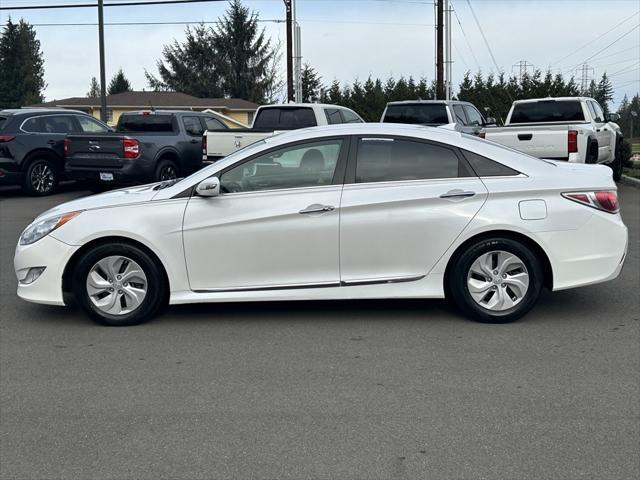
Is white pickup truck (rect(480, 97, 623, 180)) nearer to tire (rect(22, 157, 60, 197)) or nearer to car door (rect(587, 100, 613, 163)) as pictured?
car door (rect(587, 100, 613, 163))

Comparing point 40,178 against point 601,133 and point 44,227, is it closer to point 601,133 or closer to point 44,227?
point 44,227

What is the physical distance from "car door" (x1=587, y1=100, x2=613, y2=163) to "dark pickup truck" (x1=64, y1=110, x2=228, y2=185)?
330 inches

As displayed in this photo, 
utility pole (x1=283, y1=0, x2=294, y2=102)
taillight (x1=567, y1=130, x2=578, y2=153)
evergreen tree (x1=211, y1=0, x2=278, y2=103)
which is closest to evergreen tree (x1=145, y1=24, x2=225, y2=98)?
evergreen tree (x1=211, y1=0, x2=278, y2=103)

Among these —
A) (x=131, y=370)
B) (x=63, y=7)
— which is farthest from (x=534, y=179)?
(x=63, y=7)

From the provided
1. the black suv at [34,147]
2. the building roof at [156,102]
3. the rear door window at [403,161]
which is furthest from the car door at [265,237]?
the building roof at [156,102]

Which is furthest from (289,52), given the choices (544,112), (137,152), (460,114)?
(137,152)

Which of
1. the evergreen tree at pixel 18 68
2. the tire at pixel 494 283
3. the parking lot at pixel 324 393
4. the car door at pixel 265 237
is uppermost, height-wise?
the evergreen tree at pixel 18 68

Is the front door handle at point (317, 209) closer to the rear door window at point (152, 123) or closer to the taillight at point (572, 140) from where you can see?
the taillight at point (572, 140)

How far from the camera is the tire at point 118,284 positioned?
639cm

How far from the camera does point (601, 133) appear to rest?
52.8ft

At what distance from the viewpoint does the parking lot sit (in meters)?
3.94

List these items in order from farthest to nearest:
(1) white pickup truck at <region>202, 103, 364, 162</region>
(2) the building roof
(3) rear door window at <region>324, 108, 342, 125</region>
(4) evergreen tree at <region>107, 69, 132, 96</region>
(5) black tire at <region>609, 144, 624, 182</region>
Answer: (4) evergreen tree at <region>107, 69, 132, 96</region> < (2) the building roof < (5) black tire at <region>609, 144, 624, 182</region> < (3) rear door window at <region>324, 108, 342, 125</region> < (1) white pickup truck at <region>202, 103, 364, 162</region>

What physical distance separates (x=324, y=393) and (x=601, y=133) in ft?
42.6

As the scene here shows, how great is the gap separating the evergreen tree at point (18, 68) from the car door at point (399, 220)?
7479cm
